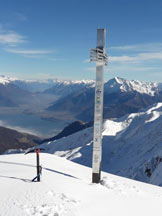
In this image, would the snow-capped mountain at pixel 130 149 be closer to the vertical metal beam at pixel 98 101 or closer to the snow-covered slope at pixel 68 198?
the vertical metal beam at pixel 98 101

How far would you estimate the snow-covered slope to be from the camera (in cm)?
1112

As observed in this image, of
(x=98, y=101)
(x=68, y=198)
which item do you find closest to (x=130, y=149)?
(x=98, y=101)

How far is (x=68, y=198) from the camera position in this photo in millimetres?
12398

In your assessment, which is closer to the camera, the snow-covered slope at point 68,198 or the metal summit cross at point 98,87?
the snow-covered slope at point 68,198

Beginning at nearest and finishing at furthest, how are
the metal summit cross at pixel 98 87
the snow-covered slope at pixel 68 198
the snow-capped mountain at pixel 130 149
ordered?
the snow-covered slope at pixel 68 198 < the metal summit cross at pixel 98 87 < the snow-capped mountain at pixel 130 149

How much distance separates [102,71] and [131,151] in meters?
64.1

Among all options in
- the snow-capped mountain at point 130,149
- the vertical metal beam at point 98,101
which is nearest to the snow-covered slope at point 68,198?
the vertical metal beam at point 98,101

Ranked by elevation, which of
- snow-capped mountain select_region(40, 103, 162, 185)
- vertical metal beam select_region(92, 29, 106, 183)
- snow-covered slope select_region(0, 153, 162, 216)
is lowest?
snow-capped mountain select_region(40, 103, 162, 185)

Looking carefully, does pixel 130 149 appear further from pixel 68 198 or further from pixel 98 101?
pixel 68 198

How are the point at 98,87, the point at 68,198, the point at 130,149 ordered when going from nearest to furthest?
the point at 68,198 < the point at 98,87 < the point at 130,149

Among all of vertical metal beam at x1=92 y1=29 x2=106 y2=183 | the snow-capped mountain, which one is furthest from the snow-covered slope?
the snow-capped mountain

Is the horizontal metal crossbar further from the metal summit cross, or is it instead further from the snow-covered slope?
the snow-covered slope

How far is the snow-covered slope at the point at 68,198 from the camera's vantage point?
11.1 m

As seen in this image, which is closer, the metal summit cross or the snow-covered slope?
the snow-covered slope
